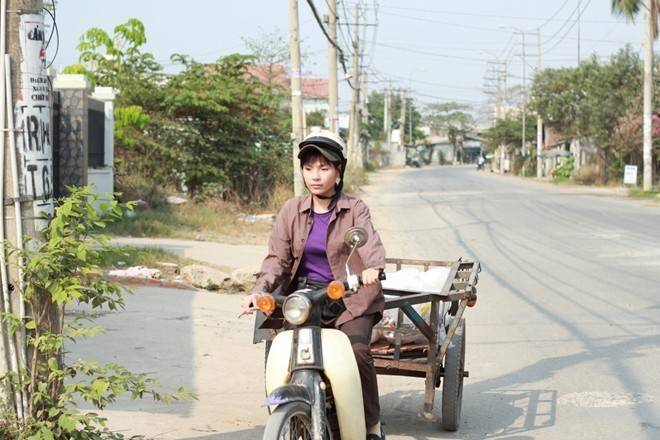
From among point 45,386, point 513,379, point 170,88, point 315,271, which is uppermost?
point 170,88

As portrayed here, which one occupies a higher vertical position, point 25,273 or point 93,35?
point 93,35

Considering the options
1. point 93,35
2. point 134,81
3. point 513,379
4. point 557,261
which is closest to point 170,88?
point 134,81

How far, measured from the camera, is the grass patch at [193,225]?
17.2m

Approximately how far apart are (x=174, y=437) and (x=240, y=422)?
24.8 inches

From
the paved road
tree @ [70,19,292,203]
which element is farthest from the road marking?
tree @ [70,19,292,203]

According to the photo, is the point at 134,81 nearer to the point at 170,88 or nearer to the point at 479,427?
the point at 170,88

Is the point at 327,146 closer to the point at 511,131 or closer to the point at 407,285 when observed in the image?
the point at 407,285

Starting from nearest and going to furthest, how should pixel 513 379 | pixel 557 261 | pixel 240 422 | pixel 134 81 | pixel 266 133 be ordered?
pixel 240 422, pixel 513 379, pixel 557 261, pixel 134 81, pixel 266 133

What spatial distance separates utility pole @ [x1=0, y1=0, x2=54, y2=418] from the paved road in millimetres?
1271

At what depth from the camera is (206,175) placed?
→ 75.4 ft

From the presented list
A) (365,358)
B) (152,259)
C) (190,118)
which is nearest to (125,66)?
(190,118)

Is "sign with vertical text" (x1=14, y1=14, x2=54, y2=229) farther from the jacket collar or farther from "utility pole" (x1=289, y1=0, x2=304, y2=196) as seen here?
"utility pole" (x1=289, y1=0, x2=304, y2=196)

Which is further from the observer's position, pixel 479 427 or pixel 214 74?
pixel 214 74

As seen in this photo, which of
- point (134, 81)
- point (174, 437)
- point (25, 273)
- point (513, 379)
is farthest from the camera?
point (134, 81)
